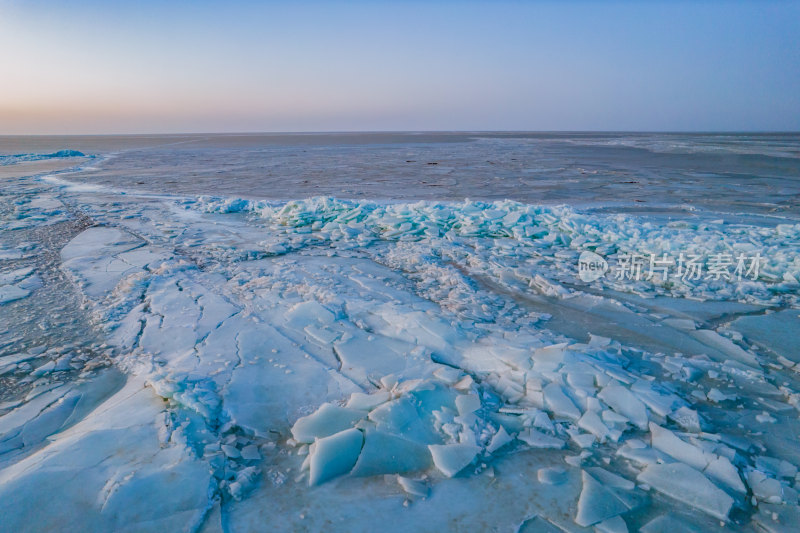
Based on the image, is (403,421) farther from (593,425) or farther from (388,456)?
(593,425)

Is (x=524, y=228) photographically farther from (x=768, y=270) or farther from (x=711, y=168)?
(x=711, y=168)

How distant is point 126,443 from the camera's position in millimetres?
1880

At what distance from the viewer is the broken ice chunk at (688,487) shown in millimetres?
1645

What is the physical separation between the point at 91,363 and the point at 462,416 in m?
2.27

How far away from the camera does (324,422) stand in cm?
205


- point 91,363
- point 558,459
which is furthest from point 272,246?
point 558,459

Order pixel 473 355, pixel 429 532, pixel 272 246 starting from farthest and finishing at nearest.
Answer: pixel 272 246 < pixel 473 355 < pixel 429 532

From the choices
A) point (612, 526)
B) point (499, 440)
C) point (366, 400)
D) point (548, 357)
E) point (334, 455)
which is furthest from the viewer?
point (548, 357)

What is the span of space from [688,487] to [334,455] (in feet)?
4.73

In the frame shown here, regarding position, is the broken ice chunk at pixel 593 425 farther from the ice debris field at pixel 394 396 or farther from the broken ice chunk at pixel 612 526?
the broken ice chunk at pixel 612 526

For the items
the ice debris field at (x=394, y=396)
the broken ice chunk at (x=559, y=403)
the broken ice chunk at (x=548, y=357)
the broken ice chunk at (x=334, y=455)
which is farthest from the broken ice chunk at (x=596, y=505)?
the broken ice chunk at (x=334, y=455)

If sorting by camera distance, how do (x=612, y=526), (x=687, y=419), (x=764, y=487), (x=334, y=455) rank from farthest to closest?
(x=687, y=419), (x=334, y=455), (x=764, y=487), (x=612, y=526)

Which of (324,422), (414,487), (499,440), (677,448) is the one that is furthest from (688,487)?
(324,422)

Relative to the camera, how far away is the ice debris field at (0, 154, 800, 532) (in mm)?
1657
